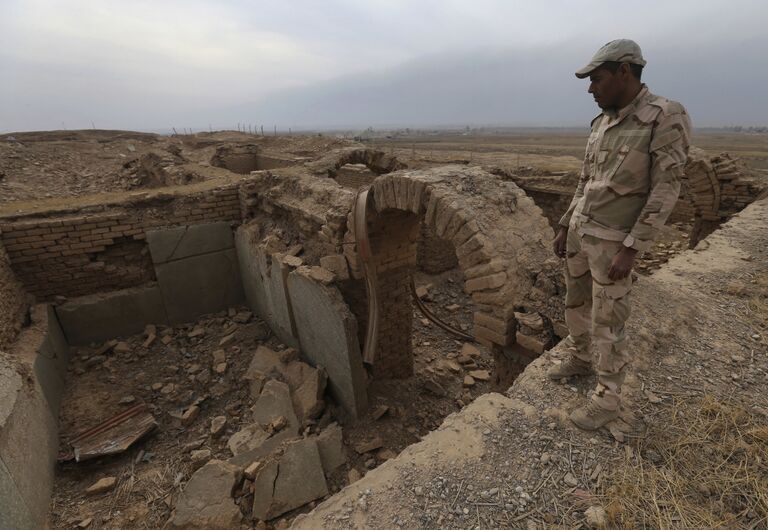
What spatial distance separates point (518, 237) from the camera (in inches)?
142

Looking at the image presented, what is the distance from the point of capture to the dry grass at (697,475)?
69.4 inches

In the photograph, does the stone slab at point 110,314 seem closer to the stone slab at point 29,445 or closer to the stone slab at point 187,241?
the stone slab at point 187,241

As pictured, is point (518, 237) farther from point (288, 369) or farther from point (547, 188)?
point (547, 188)

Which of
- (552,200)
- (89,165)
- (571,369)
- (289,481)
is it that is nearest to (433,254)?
(552,200)

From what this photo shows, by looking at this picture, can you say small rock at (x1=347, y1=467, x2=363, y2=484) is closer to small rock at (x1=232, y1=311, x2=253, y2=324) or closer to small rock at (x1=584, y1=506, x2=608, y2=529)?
small rock at (x1=584, y1=506, x2=608, y2=529)

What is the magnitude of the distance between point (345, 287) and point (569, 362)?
298cm

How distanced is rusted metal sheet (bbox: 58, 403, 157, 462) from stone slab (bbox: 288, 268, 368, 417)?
2.05m

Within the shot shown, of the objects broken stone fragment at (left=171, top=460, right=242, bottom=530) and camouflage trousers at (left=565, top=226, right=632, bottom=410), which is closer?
camouflage trousers at (left=565, top=226, right=632, bottom=410)

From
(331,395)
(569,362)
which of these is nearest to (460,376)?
(331,395)

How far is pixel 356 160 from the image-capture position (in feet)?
24.2

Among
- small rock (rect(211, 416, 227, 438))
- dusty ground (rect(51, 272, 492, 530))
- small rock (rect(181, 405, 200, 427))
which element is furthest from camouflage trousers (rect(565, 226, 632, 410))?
small rock (rect(181, 405, 200, 427))

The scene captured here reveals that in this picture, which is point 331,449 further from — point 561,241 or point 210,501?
point 561,241

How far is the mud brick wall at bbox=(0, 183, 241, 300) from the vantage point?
5.30 meters

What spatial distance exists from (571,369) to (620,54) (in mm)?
1833
